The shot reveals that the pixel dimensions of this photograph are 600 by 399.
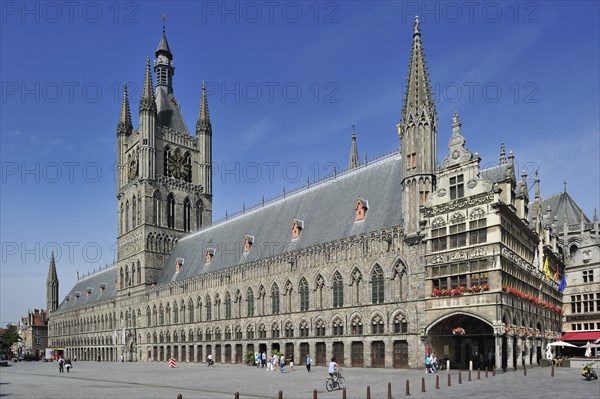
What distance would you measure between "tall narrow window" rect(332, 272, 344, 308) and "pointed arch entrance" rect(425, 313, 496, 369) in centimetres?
955

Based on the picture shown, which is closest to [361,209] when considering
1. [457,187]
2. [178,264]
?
[457,187]

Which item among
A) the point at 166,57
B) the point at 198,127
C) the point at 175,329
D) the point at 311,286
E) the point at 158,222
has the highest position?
the point at 166,57

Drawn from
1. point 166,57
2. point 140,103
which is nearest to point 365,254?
point 140,103

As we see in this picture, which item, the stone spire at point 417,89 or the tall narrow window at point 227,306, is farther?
the tall narrow window at point 227,306

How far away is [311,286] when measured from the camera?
175 ft

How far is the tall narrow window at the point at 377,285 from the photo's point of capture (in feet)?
155

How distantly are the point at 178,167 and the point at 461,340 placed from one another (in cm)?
5528

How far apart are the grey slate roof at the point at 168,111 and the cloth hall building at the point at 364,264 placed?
3.18 meters

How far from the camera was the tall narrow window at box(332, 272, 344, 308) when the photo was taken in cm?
5062

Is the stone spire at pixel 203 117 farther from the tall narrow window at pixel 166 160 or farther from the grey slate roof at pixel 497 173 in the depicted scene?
the grey slate roof at pixel 497 173

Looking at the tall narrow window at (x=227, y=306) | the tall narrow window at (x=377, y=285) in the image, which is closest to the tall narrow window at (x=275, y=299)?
the tall narrow window at (x=227, y=306)

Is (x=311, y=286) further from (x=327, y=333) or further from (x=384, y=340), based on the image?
(x=384, y=340)

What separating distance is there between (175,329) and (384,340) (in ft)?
122

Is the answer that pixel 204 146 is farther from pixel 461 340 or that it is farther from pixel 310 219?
pixel 461 340
